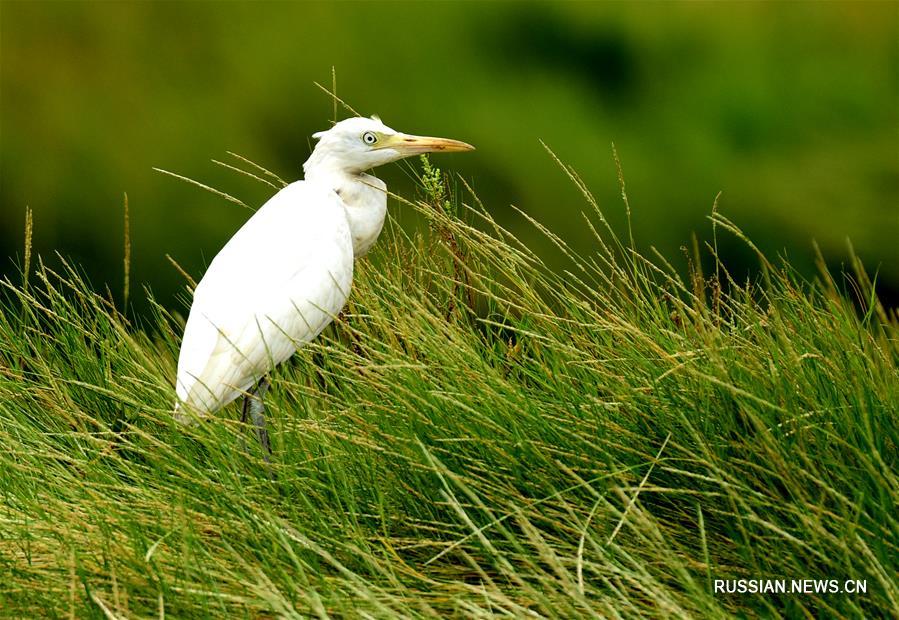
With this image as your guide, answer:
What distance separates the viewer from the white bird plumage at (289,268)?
6.11 ft

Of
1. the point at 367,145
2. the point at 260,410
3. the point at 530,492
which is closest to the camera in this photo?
the point at 530,492

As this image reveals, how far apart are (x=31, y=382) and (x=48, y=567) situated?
68 cm

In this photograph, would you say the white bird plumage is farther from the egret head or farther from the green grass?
the green grass

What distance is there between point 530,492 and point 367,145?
97 centimetres

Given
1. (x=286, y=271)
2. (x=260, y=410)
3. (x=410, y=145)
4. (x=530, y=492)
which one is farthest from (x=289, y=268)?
(x=530, y=492)

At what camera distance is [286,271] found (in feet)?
6.42

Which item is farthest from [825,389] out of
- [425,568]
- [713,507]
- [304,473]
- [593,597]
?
[304,473]

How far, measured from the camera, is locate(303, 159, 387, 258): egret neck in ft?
7.11

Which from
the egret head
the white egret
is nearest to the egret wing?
the white egret

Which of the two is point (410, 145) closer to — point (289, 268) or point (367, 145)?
point (367, 145)

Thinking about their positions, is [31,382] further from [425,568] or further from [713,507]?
[713,507]

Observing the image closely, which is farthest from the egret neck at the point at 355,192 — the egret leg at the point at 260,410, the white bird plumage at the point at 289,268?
the egret leg at the point at 260,410

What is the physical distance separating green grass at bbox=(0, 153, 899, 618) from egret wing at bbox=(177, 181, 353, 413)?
0.21 meters

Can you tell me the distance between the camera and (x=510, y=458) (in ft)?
4.47
